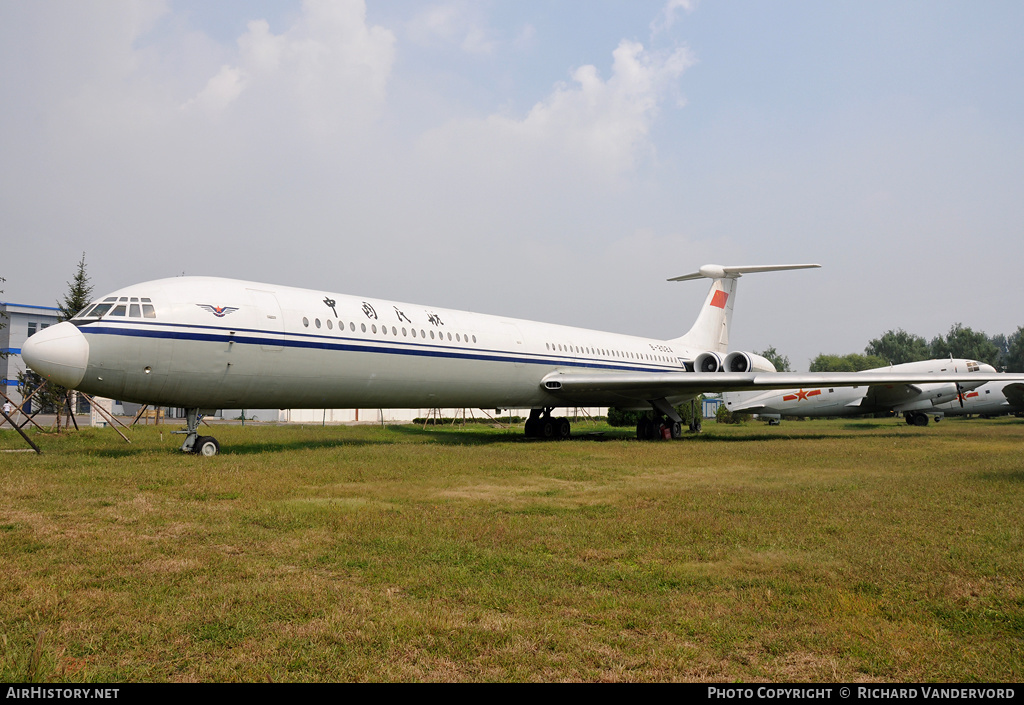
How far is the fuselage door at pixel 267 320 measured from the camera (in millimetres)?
13562

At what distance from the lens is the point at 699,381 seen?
20.9m

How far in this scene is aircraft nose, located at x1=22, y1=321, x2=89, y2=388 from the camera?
11.6m

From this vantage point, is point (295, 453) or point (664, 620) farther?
point (295, 453)

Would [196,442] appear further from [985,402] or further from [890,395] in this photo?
[985,402]

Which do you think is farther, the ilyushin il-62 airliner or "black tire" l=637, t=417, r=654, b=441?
"black tire" l=637, t=417, r=654, b=441

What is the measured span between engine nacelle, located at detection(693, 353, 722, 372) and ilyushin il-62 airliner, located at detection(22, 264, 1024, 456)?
3.84 m

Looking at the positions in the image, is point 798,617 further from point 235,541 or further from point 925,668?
point 235,541

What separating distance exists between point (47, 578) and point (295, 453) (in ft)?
29.3

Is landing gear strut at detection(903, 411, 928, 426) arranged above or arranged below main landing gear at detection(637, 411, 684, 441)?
below

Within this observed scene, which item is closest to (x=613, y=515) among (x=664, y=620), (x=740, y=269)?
(x=664, y=620)

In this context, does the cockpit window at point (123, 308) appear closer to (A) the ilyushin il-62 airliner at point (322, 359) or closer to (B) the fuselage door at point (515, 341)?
(A) the ilyushin il-62 airliner at point (322, 359)

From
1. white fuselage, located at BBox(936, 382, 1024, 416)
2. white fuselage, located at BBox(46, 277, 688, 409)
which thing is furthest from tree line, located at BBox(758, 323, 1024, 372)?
white fuselage, located at BBox(46, 277, 688, 409)

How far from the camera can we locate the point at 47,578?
4.61 meters

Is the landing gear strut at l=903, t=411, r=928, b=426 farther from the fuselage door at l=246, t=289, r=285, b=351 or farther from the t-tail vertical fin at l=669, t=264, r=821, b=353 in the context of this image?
the fuselage door at l=246, t=289, r=285, b=351
